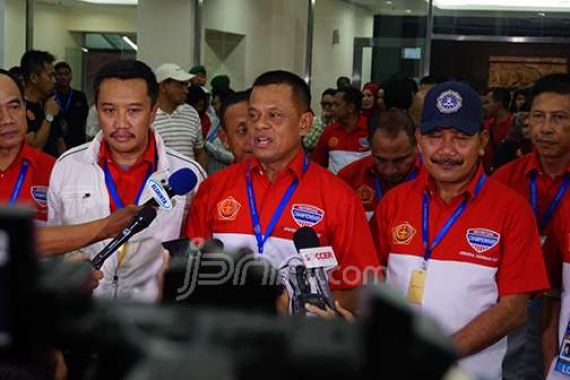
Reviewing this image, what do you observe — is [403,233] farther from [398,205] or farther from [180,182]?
[180,182]

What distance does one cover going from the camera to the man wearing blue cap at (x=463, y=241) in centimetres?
229

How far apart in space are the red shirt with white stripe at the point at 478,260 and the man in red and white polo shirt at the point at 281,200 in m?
0.14

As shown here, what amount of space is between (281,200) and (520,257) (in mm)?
690

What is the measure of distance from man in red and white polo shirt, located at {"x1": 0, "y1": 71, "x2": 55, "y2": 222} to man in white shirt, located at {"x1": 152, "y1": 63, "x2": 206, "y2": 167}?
2428mm

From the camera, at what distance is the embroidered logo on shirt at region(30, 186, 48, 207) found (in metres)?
2.73

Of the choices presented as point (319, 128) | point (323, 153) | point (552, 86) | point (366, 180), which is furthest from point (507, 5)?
point (552, 86)

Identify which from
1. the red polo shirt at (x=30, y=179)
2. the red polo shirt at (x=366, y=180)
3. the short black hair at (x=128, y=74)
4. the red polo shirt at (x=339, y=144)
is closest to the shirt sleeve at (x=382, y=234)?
the red polo shirt at (x=366, y=180)

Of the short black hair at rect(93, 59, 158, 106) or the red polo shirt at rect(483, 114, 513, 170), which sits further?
the red polo shirt at rect(483, 114, 513, 170)

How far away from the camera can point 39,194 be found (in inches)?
108

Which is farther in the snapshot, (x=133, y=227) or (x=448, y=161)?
(x=448, y=161)

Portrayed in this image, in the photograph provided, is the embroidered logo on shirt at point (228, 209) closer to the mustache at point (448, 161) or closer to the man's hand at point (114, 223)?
the man's hand at point (114, 223)

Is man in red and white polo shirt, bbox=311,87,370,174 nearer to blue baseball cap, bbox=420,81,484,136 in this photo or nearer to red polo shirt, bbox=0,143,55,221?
red polo shirt, bbox=0,143,55,221

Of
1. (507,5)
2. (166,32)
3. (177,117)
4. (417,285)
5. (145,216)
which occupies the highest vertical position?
(507,5)

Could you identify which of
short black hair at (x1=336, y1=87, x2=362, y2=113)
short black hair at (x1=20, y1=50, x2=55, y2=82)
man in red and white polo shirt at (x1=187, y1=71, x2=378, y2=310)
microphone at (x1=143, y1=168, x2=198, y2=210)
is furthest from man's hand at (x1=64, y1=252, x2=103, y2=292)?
short black hair at (x1=336, y1=87, x2=362, y2=113)
